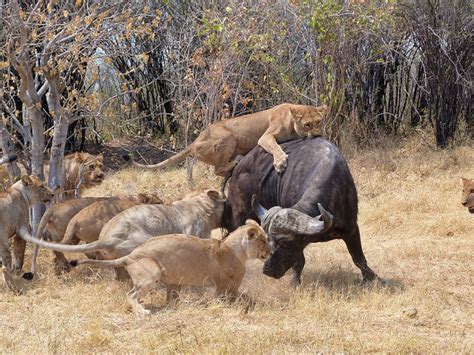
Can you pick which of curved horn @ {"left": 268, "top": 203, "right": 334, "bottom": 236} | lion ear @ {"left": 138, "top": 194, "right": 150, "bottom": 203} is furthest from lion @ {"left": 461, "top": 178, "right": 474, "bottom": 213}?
lion ear @ {"left": 138, "top": 194, "right": 150, "bottom": 203}

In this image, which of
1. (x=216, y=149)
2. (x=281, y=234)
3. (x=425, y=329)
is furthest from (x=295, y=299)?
(x=216, y=149)

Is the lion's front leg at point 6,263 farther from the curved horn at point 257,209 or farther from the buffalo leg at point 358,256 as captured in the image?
the buffalo leg at point 358,256

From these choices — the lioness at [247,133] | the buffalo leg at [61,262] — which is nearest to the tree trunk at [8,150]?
the buffalo leg at [61,262]

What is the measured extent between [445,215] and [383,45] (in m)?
5.74

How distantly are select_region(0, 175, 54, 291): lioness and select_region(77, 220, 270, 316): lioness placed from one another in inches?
55.8

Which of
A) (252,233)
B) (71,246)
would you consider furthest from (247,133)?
(71,246)

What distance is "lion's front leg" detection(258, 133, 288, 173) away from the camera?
8.58m

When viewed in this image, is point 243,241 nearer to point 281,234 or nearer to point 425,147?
point 281,234

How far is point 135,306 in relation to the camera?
275 inches

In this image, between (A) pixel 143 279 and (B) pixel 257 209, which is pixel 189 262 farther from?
(B) pixel 257 209

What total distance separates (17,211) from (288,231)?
10.2ft

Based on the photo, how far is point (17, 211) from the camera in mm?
8570

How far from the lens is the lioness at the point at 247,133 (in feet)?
30.0

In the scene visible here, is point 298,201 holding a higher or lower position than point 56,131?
lower
